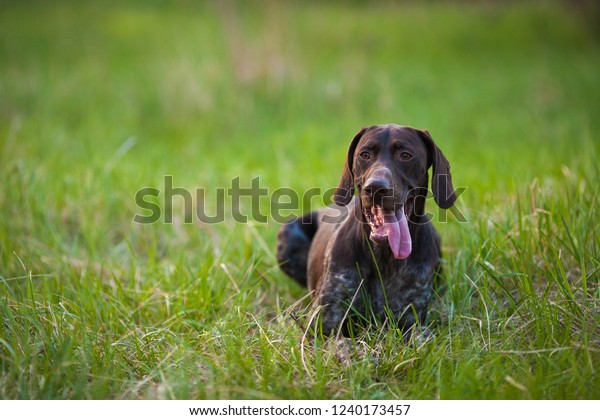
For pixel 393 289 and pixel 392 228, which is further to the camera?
pixel 393 289

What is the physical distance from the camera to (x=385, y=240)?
3.13 metres

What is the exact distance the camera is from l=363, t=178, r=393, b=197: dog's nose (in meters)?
2.87

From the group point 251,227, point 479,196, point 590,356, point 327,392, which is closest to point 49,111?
point 251,227

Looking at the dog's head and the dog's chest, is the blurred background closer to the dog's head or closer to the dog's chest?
the dog's chest

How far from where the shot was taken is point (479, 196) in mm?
5215

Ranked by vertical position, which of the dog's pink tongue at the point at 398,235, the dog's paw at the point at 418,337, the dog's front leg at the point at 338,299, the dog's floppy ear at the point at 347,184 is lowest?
the dog's paw at the point at 418,337

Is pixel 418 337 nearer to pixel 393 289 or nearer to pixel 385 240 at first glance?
pixel 393 289

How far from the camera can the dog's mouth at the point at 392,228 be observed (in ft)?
10.0

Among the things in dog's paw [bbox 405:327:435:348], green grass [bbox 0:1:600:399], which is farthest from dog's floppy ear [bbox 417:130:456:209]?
dog's paw [bbox 405:327:435:348]

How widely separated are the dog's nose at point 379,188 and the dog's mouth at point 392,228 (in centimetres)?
11

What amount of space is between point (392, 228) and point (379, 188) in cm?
30

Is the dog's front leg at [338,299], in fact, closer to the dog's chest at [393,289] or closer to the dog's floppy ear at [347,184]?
the dog's chest at [393,289]

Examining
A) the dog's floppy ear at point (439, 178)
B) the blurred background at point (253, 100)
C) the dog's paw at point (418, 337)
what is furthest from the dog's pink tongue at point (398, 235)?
the blurred background at point (253, 100)

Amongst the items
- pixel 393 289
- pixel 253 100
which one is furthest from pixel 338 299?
pixel 253 100
